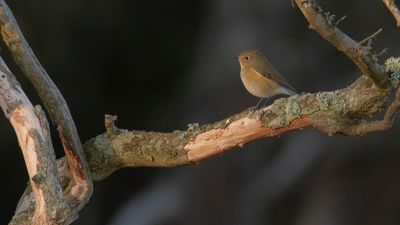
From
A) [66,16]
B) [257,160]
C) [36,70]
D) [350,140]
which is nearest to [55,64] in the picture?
[66,16]

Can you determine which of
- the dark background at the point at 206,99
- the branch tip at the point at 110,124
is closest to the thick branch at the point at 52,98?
the branch tip at the point at 110,124

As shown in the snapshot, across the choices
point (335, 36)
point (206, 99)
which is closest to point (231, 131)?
point (335, 36)

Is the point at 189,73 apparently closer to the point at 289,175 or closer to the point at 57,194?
the point at 289,175

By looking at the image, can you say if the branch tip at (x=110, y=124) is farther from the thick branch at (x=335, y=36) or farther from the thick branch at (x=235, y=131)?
the thick branch at (x=335, y=36)

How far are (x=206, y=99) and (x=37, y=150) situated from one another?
574 centimetres

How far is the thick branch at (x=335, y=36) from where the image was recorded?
11.1 feet

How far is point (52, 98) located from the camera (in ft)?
15.0

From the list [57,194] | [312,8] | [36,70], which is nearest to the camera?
[312,8]

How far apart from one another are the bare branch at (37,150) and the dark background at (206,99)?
4.33 metres

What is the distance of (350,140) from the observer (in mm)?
9102

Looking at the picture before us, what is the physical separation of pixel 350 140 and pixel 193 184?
183 centimetres

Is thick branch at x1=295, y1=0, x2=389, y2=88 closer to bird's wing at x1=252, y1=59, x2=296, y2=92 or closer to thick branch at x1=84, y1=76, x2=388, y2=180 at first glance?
thick branch at x1=84, y1=76, x2=388, y2=180

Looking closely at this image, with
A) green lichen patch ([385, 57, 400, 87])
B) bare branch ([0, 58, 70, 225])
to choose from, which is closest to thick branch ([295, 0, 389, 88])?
green lichen patch ([385, 57, 400, 87])

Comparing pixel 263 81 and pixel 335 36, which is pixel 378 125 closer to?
pixel 335 36
